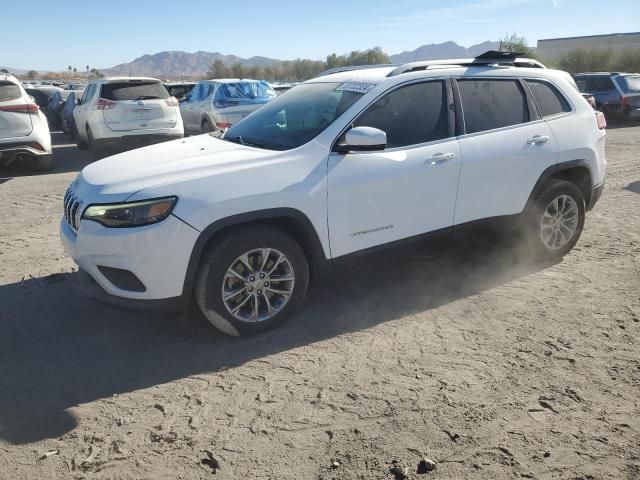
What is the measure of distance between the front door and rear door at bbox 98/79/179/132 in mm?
7974

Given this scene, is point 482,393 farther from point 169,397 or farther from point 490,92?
point 490,92

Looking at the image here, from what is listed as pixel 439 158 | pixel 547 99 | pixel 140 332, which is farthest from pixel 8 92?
pixel 547 99

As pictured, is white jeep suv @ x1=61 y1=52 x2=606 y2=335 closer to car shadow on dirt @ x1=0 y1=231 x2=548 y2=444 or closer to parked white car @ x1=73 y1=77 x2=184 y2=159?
car shadow on dirt @ x1=0 y1=231 x2=548 y2=444

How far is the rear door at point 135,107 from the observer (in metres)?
10.9

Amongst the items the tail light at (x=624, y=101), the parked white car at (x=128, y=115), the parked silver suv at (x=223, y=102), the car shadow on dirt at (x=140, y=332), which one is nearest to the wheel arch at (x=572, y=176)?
the car shadow on dirt at (x=140, y=332)

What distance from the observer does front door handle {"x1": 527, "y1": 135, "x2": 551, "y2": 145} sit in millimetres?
4750

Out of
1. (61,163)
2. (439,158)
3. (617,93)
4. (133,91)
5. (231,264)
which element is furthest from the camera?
(617,93)

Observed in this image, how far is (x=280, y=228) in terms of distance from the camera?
3.89 metres

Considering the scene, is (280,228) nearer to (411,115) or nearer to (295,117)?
(295,117)

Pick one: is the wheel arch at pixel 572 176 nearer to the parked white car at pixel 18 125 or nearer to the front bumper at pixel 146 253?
the front bumper at pixel 146 253

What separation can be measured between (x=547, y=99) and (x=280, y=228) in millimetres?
2849

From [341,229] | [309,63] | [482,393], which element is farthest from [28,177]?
[309,63]

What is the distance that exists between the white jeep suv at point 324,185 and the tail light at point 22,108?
248 inches

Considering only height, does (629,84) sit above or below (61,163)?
above
